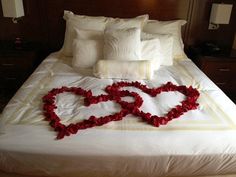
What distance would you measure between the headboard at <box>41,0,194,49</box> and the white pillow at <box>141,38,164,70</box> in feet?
2.08

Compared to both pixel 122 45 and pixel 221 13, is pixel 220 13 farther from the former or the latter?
pixel 122 45

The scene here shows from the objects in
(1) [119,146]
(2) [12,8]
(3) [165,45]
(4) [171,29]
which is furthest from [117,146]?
(2) [12,8]

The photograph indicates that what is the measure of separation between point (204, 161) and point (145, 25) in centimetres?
170

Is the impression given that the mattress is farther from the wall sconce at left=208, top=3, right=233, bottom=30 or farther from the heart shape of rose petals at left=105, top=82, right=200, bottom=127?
the wall sconce at left=208, top=3, right=233, bottom=30

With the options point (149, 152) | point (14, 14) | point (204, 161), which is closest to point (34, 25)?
point (14, 14)

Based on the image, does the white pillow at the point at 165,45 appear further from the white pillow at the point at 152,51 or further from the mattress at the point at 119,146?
the mattress at the point at 119,146

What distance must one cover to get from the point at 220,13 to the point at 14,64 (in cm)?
235

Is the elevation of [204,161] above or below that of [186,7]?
below

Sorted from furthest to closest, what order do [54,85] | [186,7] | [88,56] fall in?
[186,7], [88,56], [54,85]

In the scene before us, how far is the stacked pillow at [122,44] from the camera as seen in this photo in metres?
2.09

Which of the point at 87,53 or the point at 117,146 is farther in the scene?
the point at 87,53

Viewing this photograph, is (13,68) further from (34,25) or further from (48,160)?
(48,160)

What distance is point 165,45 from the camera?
2424 mm

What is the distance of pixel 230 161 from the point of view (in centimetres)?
140
